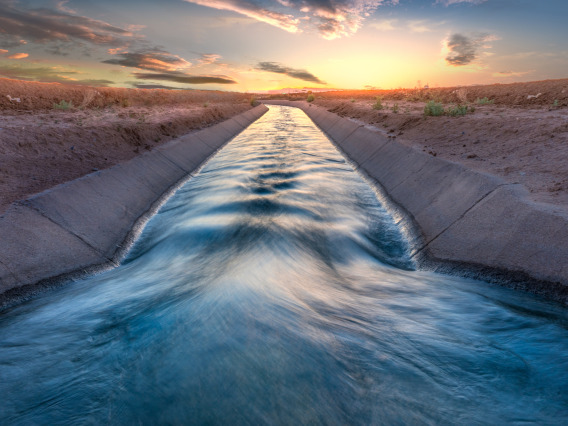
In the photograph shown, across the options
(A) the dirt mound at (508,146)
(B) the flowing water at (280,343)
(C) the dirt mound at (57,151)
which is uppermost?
(A) the dirt mound at (508,146)

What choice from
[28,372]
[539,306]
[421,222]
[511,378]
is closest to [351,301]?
[511,378]

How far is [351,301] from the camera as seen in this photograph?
482cm

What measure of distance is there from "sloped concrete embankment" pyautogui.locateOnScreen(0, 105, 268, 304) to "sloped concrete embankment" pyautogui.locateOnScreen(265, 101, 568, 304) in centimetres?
600

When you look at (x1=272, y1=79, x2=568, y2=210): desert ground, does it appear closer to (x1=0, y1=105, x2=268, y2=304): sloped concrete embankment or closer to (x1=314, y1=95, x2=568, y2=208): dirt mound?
(x1=314, y1=95, x2=568, y2=208): dirt mound

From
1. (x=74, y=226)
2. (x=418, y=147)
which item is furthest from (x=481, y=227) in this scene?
(x=74, y=226)

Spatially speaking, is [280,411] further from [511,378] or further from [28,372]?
[28,372]

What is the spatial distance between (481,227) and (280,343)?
3.93 m

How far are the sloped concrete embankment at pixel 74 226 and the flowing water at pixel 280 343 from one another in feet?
1.22

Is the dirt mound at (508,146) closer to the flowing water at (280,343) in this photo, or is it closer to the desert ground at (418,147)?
the desert ground at (418,147)

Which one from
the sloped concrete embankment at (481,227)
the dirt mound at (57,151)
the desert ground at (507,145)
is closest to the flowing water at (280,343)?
the sloped concrete embankment at (481,227)

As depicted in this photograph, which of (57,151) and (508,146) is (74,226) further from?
(508,146)

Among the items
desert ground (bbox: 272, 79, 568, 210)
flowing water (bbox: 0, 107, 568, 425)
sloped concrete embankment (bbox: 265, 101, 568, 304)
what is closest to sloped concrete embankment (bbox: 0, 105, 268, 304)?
flowing water (bbox: 0, 107, 568, 425)

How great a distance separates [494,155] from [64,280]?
9.57 meters

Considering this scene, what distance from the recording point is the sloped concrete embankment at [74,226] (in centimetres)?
521
